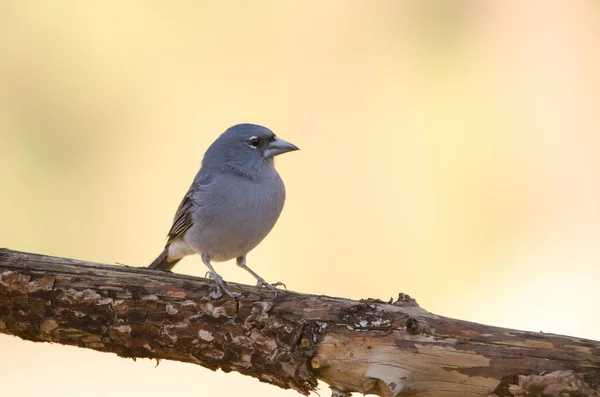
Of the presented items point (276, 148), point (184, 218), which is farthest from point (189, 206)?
point (276, 148)

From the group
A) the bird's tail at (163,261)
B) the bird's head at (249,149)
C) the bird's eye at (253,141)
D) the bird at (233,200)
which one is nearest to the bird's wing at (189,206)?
the bird at (233,200)

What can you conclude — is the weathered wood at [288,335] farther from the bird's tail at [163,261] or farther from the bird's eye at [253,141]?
the bird's tail at [163,261]

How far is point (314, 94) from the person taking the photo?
10.8 meters

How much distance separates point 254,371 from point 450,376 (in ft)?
3.95

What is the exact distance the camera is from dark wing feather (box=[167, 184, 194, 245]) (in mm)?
6328

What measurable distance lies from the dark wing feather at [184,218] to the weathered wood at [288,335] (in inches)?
51.2

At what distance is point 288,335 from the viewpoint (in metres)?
4.66

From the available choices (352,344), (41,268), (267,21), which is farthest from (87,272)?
(267,21)

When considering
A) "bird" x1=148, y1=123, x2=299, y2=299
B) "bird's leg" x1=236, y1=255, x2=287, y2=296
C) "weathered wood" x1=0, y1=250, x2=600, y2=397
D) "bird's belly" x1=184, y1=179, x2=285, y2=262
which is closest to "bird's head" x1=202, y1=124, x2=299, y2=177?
"bird" x1=148, y1=123, x2=299, y2=299

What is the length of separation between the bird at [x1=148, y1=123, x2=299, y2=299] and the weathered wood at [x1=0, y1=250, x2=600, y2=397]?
0.94 meters

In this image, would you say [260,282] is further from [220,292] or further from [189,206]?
[189,206]

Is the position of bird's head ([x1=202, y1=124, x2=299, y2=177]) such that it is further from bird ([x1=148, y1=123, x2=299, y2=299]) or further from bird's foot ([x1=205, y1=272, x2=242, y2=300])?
bird's foot ([x1=205, y1=272, x2=242, y2=300])

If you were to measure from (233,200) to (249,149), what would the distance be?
518mm

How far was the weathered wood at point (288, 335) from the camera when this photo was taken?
4.25m
